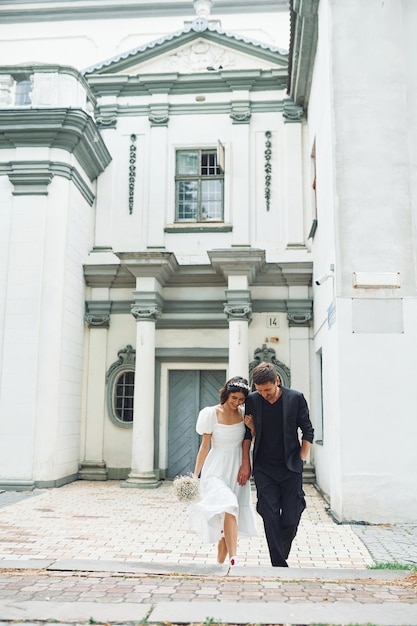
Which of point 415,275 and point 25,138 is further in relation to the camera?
point 25,138

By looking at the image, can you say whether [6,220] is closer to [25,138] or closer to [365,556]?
[25,138]

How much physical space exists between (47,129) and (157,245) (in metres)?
3.25

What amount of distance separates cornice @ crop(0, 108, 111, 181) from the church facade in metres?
0.03

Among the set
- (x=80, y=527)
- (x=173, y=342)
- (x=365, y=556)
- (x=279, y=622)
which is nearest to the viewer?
(x=279, y=622)

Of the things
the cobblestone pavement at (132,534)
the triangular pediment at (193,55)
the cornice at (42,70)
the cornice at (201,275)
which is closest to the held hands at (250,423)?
the cobblestone pavement at (132,534)

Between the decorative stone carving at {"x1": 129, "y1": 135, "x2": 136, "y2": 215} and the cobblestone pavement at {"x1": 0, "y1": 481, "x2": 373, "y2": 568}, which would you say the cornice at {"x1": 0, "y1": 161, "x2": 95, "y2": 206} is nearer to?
the decorative stone carving at {"x1": 129, "y1": 135, "x2": 136, "y2": 215}

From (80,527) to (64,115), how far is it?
7.63m

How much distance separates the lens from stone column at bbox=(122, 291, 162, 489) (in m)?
12.1

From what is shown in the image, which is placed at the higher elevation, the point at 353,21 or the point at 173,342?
the point at 353,21

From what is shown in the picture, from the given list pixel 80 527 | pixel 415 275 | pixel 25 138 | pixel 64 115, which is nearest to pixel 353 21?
pixel 415 275

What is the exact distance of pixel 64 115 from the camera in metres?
12.1

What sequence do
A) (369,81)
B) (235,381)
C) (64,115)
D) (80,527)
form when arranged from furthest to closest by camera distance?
(64,115) → (369,81) → (80,527) → (235,381)

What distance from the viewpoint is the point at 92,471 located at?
12.9m

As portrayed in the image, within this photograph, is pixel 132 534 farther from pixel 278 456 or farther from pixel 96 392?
pixel 96 392
